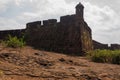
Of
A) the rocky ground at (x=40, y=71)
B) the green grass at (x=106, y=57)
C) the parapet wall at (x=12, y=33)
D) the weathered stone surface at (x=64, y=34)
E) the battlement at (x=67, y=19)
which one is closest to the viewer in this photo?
the rocky ground at (x=40, y=71)

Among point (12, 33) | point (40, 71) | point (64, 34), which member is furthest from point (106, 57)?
point (12, 33)

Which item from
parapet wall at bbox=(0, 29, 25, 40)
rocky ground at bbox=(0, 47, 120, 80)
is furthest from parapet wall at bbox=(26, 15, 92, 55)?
rocky ground at bbox=(0, 47, 120, 80)

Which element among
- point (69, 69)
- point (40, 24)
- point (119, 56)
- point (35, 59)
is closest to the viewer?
point (69, 69)

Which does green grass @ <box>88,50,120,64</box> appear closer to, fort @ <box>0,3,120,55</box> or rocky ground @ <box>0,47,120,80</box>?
rocky ground @ <box>0,47,120,80</box>

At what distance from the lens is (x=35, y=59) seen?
10.3 m

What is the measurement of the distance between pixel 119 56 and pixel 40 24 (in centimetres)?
681

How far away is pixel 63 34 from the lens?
17.2m

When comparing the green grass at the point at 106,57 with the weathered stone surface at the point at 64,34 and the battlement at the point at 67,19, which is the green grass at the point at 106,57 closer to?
the weathered stone surface at the point at 64,34

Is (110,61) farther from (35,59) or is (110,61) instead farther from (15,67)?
(15,67)

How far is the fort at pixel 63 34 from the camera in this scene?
16.5 metres

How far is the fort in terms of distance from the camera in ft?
54.1

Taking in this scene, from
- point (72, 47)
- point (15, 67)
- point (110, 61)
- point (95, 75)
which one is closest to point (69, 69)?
point (95, 75)

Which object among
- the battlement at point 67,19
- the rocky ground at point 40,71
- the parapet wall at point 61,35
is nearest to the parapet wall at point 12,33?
the parapet wall at point 61,35

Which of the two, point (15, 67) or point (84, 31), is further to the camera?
point (84, 31)
